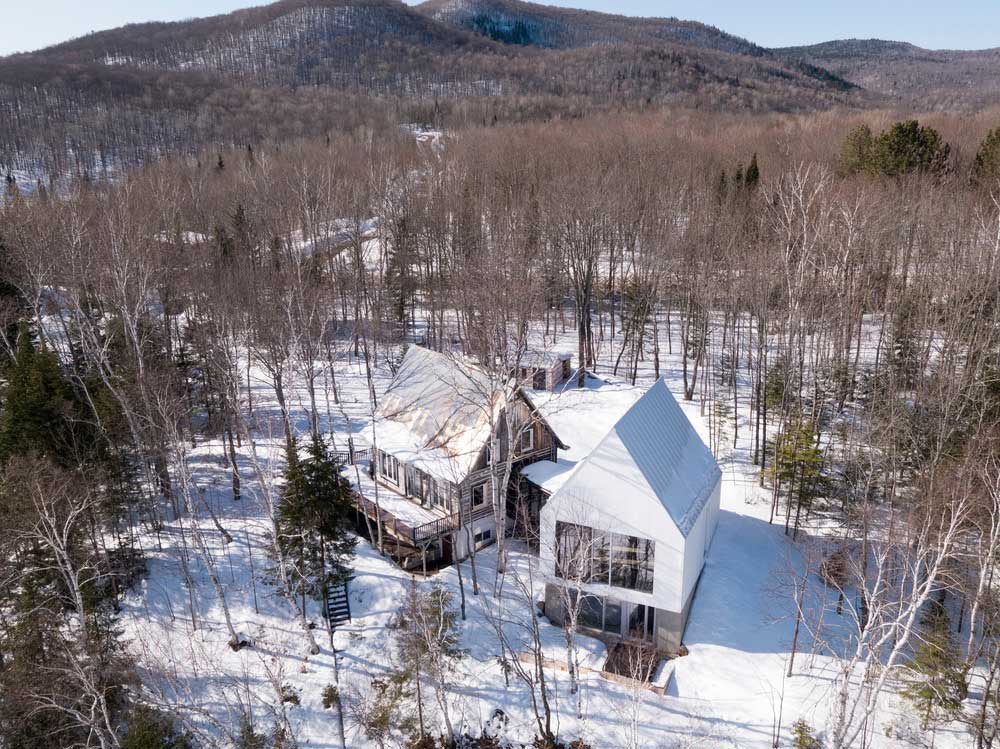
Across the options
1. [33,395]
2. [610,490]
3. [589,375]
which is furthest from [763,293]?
[33,395]

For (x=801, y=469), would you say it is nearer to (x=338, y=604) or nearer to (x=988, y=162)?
(x=338, y=604)

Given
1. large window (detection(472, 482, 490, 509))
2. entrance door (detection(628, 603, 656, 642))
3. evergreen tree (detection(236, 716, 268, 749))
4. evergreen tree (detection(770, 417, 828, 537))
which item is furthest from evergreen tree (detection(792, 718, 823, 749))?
Answer: evergreen tree (detection(236, 716, 268, 749))

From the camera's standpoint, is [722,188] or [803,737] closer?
[803,737]

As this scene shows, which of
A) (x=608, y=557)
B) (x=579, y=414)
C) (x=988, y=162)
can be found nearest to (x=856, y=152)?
(x=988, y=162)

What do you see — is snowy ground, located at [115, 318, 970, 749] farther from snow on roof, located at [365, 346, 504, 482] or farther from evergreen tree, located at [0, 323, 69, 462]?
evergreen tree, located at [0, 323, 69, 462]

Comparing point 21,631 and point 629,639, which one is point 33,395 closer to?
point 21,631

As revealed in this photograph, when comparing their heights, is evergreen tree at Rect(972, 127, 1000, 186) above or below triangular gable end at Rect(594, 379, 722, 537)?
above

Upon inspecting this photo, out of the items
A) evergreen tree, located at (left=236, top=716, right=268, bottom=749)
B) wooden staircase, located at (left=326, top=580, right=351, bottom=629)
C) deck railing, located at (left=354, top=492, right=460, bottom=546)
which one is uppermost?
deck railing, located at (left=354, top=492, right=460, bottom=546)
